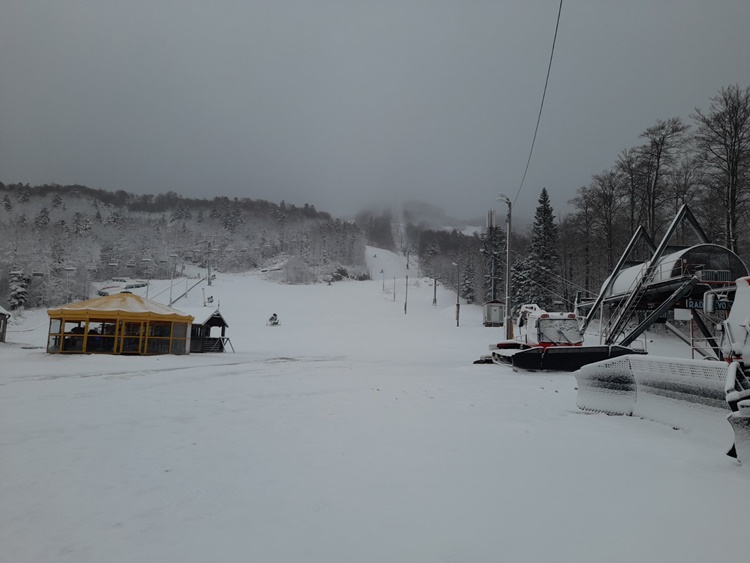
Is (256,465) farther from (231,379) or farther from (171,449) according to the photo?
(231,379)

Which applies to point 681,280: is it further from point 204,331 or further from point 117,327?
point 204,331

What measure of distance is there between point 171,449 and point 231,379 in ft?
28.8

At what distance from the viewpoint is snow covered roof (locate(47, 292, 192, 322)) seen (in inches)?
898

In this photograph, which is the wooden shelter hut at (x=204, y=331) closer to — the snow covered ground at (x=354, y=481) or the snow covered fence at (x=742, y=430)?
the snow covered ground at (x=354, y=481)

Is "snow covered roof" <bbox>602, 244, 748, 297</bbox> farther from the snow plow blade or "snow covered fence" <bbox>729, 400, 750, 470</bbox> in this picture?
"snow covered fence" <bbox>729, 400, 750, 470</bbox>

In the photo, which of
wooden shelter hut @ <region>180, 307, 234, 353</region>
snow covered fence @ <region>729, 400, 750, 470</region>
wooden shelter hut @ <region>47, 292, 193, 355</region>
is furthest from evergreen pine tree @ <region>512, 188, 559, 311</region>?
snow covered fence @ <region>729, 400, 750, 470</region>

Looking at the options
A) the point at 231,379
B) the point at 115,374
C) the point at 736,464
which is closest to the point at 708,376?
the point at 736,464

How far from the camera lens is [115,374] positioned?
14906 mm

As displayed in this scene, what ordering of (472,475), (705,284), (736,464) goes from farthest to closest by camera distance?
(705,284) < (736,464) < (472,475)

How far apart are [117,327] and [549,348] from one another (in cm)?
2239

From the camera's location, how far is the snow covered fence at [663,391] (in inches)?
229

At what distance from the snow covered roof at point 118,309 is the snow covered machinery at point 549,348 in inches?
723

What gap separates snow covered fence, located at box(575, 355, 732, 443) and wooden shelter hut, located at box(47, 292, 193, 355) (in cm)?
2326

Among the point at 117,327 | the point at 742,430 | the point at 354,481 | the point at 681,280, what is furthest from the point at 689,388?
the point at 117,327
